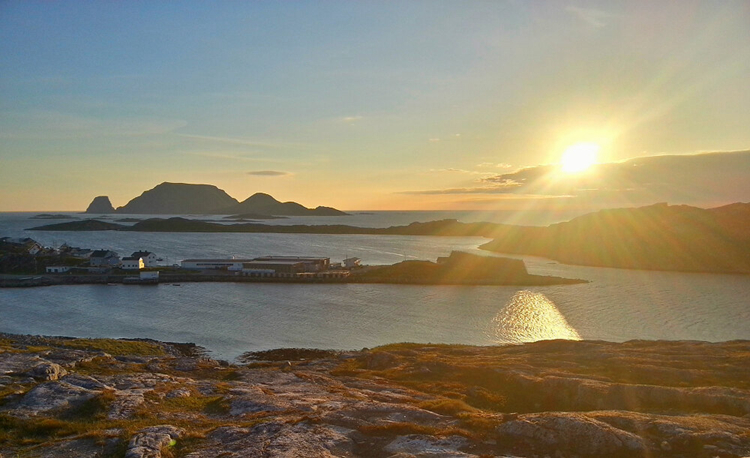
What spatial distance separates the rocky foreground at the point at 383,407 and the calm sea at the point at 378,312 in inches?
558

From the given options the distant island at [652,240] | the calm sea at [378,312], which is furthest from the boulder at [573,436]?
the distant island at [652,240]

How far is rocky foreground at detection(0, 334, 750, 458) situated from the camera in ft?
37.9

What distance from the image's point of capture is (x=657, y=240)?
327 feet

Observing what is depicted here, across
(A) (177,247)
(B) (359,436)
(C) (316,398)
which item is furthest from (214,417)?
(A) (177,247)

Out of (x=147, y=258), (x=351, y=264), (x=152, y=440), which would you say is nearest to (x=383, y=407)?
(x=152, y=440)

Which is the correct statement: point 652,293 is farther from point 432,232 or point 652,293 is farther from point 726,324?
point 432,232

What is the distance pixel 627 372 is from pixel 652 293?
46.3 metres

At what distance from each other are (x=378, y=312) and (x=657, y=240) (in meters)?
75.2

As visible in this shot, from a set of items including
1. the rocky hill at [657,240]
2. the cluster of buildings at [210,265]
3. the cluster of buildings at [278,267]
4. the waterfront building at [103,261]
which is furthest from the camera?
the rocky hill at [657,240]

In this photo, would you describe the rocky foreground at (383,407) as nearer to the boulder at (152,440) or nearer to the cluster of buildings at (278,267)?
the boulder at (152,440)

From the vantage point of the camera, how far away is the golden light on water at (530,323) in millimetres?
42000

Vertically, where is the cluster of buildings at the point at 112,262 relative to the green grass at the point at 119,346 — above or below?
above

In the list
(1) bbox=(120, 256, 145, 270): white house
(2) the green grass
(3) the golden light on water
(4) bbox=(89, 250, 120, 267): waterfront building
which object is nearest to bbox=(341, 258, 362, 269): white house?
(3) the golden light on water

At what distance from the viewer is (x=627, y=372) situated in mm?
22141
